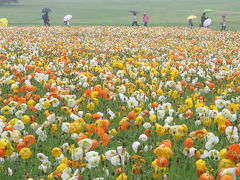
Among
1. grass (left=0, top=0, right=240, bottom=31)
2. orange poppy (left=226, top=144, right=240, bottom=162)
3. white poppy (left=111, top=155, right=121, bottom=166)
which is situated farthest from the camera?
grass (left=0, top=0, right=240, bottom=31)

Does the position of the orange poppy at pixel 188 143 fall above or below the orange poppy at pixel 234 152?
below

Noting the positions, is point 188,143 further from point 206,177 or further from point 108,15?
point 108,15

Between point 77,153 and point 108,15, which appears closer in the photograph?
point 77,153

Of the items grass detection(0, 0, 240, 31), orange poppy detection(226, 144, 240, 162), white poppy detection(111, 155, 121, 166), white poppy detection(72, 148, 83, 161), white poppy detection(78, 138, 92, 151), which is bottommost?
white poppy detection(111, 155, 121, 166)

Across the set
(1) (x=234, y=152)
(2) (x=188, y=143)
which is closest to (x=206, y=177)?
(1) (x=234, y=152)

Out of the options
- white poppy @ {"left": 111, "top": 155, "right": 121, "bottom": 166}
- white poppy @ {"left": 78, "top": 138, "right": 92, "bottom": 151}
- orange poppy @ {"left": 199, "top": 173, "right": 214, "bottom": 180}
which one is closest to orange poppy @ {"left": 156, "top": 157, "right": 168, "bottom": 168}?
orange poppy @ {"left": 199, "top": 173, "right": 214, "bottom": 180}

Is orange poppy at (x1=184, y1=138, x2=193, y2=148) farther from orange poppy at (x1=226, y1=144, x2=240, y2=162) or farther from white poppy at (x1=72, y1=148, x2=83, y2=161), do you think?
white poppy at (x1=72, y1=148, x2=83, y2=161)

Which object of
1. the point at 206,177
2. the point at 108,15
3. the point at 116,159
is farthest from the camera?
the point at 108,15

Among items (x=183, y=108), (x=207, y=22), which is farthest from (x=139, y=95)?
(x=207, y=22)

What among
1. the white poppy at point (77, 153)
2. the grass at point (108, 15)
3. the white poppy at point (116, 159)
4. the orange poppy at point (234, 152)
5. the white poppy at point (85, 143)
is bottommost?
the white poppy at point (116, 159)

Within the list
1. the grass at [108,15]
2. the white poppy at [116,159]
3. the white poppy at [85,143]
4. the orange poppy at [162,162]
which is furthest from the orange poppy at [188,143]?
the grass at [108,15]

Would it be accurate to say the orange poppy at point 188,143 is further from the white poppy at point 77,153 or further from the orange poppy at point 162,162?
the white poppy at point 77,153

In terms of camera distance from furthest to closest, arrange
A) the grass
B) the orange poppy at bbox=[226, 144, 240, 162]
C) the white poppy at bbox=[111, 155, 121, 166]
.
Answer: the grass < the white poppy at bbox=[111, 155, 121, 166] < the orange poppy at bbox=[226, 144, 240, 162]

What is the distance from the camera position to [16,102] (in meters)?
5.46
